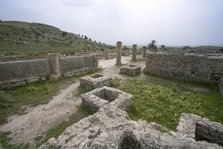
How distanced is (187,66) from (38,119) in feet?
38.1

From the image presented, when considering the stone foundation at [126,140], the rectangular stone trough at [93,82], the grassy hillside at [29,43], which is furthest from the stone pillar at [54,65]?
the grassy hillside at [29,43]

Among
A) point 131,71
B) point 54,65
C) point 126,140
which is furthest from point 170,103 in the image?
point 54,65

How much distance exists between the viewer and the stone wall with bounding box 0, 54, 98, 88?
9695 mm

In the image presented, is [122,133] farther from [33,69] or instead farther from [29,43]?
[29,43]

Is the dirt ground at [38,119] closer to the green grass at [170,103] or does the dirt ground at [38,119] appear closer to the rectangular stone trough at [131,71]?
the green grass at [170,103]

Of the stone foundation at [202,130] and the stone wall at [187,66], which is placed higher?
the stone wall at [187,66]

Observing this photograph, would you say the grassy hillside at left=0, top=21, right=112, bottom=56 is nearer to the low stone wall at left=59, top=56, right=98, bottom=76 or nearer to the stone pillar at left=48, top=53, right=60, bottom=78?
the low stone wall at left=59, top=56, right=98, bottom=76

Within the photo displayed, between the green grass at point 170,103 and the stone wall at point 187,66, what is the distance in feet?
2.86

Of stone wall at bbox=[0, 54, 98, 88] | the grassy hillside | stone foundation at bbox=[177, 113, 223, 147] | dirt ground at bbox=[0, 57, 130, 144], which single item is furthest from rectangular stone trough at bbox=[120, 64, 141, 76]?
the grassy hillside

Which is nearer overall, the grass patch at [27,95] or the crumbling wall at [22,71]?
the grass patch at [27,95]

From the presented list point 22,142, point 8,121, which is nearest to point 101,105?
point 22,142

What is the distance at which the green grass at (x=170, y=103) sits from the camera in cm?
663

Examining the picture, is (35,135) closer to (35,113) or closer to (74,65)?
(35,113)

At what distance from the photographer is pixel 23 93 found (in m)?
9.23
